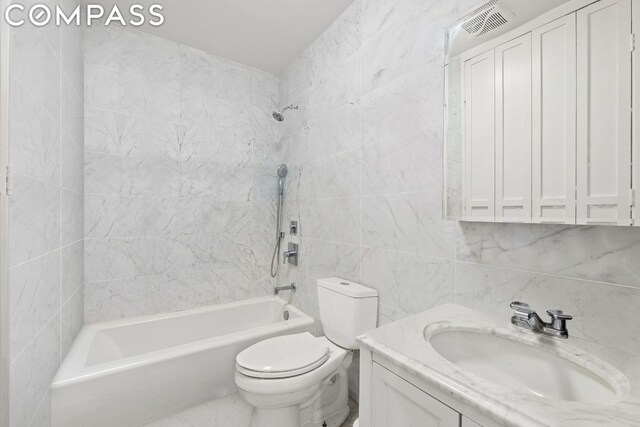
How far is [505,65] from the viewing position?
3.16 feet

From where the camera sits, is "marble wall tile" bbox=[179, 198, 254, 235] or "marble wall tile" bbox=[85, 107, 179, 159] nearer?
"marble wall tile" bbox=[85, 107, 179, 159]

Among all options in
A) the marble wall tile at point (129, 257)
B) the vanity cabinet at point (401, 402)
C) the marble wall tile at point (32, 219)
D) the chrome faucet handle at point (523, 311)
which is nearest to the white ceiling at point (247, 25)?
the marble wall tile at point (32, 219)

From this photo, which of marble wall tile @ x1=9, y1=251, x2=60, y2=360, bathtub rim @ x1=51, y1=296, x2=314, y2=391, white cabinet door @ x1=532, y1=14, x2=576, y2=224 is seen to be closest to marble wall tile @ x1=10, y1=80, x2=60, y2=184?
marble wall tile @ x1=9, y1=251, x2=60, y2=360

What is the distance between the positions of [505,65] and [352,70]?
36.9 inches

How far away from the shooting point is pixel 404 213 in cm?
137

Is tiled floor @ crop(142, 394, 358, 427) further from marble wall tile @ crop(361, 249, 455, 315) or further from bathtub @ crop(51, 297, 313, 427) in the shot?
marble wall tile @ crop(361, 249, 455, 315)

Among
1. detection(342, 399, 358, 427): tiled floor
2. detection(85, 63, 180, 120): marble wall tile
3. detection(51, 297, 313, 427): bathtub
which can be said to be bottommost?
detection(342, 399, 358, 427): tiled floor

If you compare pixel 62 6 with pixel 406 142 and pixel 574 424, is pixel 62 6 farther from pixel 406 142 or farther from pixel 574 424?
pixel 574 424

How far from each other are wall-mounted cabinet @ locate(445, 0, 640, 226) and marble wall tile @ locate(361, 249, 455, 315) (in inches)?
10.7

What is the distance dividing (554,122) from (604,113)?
0.36 ft

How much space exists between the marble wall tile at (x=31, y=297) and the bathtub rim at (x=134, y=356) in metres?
0.31

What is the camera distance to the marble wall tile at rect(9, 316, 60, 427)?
837mm

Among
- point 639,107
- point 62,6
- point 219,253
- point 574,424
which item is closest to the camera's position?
point 574,424

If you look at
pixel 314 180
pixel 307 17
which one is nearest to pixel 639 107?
pixel 314 180
